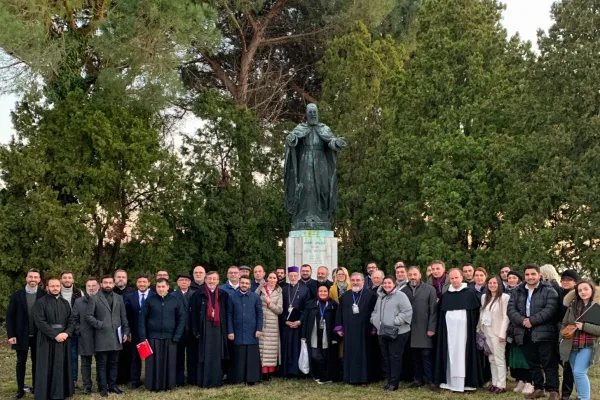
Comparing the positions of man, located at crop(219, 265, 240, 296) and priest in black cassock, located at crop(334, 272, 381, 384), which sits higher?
man, located at crop(219, 265, 240, 296)

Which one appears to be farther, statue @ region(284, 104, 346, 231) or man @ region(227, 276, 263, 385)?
statue @ region(284, 104, 346, 231)

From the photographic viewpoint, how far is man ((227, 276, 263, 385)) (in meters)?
8.66

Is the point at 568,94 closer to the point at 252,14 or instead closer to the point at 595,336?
the point at 595,336

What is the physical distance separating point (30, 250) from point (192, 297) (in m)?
7.94

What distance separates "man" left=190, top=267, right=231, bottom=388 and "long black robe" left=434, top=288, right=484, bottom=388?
2462mm

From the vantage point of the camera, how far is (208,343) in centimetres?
851

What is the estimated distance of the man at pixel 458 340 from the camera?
26.5 feet

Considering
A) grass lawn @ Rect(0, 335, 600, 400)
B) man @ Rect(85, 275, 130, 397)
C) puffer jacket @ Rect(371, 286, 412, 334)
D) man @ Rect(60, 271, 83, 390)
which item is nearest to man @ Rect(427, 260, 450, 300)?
puffer jacket @ Rect(371, 286, 412, 334)

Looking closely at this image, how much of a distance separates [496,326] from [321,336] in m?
2.07

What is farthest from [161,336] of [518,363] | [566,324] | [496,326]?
[566,324]

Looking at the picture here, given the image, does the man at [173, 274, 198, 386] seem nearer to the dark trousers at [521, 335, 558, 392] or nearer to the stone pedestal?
the stone pedestal

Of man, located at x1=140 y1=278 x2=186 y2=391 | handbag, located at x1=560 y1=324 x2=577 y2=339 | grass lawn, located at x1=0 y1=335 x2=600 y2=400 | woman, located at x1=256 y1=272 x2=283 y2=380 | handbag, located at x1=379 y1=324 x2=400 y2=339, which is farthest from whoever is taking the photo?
woman, located at x1=256 y1=272 x2=283 y2=380


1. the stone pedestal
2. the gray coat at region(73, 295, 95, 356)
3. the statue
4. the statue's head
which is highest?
the statue's head

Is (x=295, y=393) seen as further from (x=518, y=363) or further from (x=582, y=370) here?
(x=582, y=370)
